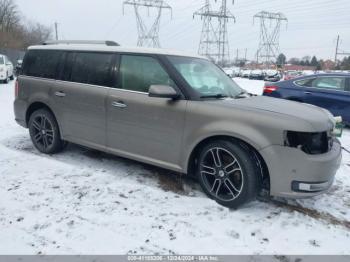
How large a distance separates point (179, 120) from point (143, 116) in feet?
1.69

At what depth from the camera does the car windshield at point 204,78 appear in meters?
4.13

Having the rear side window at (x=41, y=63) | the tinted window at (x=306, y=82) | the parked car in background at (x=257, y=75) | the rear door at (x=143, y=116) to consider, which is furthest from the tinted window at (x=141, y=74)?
the parked car in background at (x=257, y=75)

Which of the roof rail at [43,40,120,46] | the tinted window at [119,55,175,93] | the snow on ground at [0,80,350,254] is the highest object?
the roof rail at [43,40,120,46]

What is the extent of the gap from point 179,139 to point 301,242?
5.56 feet

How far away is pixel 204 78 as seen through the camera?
441 cm

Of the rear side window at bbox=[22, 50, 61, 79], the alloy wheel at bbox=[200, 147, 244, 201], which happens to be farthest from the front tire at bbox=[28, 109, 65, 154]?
the alloy wheel at bbox=[200, 147, 244, 201]

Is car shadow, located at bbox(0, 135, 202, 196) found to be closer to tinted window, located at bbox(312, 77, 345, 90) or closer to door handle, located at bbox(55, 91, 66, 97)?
door handle, located at bbox(55, 91, 66, 97)

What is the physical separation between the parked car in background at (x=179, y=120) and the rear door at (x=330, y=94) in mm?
4195

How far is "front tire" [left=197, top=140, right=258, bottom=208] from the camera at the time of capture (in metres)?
3.55

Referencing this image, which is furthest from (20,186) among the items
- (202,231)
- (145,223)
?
(202,231)

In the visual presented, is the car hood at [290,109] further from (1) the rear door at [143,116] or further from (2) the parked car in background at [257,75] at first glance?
(2) the parked car in background at [257,75]

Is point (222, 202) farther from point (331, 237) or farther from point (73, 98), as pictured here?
point (73, 98)

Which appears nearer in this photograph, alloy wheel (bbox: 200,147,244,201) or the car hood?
the car hood

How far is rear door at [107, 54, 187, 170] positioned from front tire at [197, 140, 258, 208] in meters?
0.36
